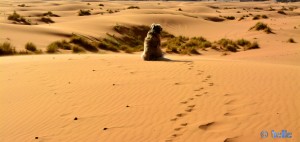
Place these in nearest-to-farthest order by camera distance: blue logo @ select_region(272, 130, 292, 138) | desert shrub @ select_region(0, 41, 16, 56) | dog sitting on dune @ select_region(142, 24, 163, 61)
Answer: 1. blue logo @ select_region(272, 130, 292, 138)
2. dog sitting on dune @ select_region(142, 24, 163, 61)
3. desert shrub @ select_region(0, 41, 16, 56)

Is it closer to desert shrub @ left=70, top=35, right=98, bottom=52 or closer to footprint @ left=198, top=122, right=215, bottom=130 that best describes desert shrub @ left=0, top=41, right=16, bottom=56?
desert shrub @ left=70, top=35, right=98, bottom=52

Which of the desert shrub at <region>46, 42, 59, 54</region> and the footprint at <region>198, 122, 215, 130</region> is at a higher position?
the footprint at <region>198, 122, 215, 130</region>

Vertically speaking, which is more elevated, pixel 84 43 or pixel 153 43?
pixel 153 43

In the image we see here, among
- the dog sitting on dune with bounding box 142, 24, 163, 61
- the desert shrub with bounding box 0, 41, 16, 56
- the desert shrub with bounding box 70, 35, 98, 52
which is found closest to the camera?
the dog sitting on dune with bounding box 142, 24, 163, 61

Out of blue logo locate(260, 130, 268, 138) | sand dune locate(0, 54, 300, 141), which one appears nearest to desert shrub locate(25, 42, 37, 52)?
sand dune locate(0, 54, 300, 141)

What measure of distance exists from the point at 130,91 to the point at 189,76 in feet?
6.58

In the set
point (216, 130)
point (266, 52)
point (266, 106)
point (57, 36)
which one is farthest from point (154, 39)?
point (57, 36)

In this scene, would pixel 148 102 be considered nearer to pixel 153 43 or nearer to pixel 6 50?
pixel 153 43

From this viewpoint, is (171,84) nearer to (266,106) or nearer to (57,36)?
(266,106)

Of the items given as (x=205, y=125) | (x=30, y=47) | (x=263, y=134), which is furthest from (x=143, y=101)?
(x=30, y=47)

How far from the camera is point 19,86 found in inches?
376

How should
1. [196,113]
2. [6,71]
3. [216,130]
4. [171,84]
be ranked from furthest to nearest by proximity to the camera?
[6,71] → [171,84] → [196,113] → [216,130]

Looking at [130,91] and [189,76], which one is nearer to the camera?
[130,91]

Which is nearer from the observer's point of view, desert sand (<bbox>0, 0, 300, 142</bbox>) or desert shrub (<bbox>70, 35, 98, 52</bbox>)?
desert sand (<bbox>0, 0, 300, 142</bbox>)
